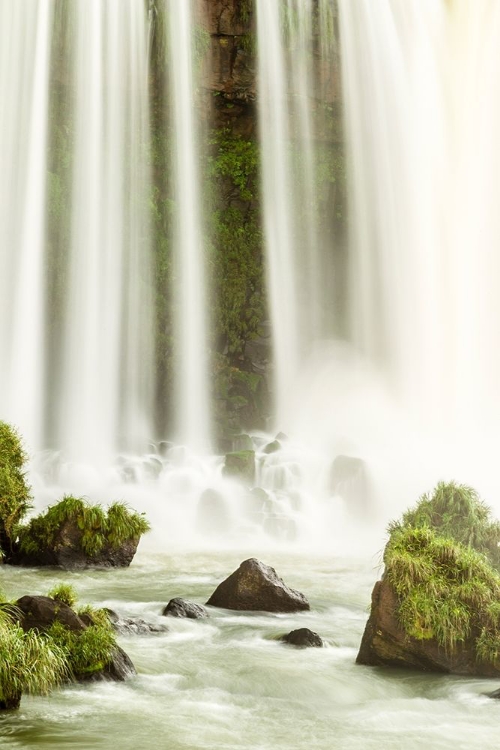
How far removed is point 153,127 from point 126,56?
268 centimetres

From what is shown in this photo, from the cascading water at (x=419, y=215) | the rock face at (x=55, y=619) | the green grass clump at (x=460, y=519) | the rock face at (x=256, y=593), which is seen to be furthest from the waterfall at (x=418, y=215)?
the rock face at (x=55, y=619)

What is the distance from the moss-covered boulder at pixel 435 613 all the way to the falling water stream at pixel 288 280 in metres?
6.38

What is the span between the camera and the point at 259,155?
32.5 m

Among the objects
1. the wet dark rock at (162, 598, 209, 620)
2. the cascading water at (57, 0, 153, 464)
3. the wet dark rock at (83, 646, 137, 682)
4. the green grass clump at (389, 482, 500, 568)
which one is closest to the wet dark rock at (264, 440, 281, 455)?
the cascading water at (57, 0, 153, 464)

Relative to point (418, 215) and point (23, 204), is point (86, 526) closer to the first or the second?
point (23, 204)

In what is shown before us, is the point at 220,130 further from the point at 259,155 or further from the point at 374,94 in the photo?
the point at 374,94

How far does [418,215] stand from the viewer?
1316 inches

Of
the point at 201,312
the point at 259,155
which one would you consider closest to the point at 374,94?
the point at 259,155

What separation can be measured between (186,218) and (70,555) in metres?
20.5

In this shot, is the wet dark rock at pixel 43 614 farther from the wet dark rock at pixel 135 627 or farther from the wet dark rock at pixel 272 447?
the wet dark rock at pixel 272 447

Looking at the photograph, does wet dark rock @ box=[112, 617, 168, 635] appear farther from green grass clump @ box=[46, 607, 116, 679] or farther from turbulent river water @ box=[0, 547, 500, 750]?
green grass clump @ box=[46, 607, 116, 679]

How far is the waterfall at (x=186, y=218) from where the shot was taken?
30188 millimetres

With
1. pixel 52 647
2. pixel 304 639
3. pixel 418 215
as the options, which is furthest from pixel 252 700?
pixel 418 215

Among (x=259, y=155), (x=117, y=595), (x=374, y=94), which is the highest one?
(x=374, y=94)
